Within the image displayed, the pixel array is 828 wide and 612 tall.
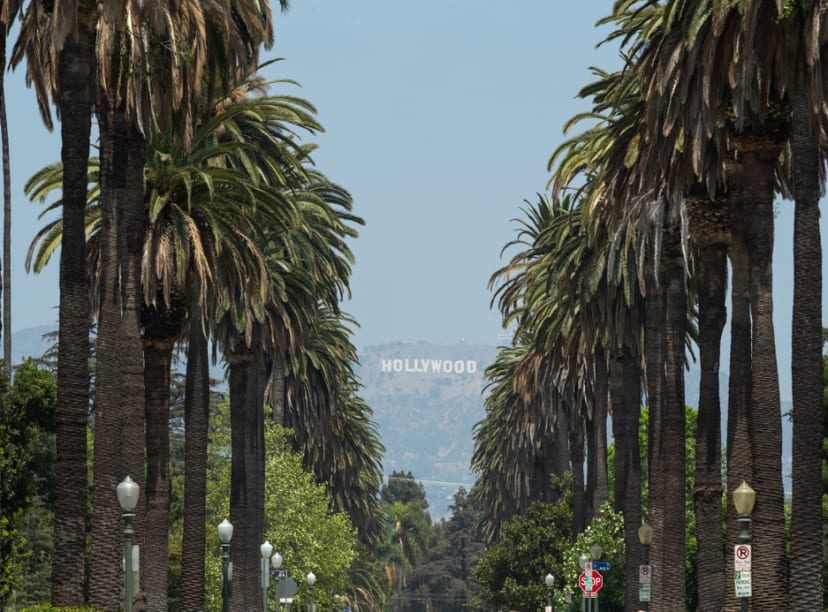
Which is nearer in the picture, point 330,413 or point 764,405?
point 764,405

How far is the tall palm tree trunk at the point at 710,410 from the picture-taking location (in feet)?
126

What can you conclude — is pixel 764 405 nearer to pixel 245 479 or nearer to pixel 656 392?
pixel 656 392

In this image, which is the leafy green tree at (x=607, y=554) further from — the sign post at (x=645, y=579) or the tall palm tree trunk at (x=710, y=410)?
the tall palm tree trunk at (x=710, y=410)

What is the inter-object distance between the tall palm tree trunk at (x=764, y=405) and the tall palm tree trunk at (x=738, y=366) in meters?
0.84

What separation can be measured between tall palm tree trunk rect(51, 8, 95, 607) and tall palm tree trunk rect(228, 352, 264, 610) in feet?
79.8

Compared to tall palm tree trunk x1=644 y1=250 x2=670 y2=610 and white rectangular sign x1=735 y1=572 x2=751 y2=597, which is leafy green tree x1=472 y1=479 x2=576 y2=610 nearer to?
tall palm tree trunk x1=644 y1=250 x2=670 y2=610

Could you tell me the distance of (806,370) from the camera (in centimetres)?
2727

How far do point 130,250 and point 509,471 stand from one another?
80.6 metres

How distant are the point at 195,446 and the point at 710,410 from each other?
15773 mm

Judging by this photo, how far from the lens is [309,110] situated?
4784 cm

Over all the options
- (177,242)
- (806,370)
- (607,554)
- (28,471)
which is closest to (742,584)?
(806,370)

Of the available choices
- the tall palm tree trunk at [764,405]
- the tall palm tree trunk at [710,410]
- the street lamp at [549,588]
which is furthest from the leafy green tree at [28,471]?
the street lamp at [549,588]

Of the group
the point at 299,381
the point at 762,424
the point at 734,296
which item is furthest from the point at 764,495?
the point at 299,381

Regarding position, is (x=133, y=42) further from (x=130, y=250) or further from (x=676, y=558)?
(x=676, y=558)
